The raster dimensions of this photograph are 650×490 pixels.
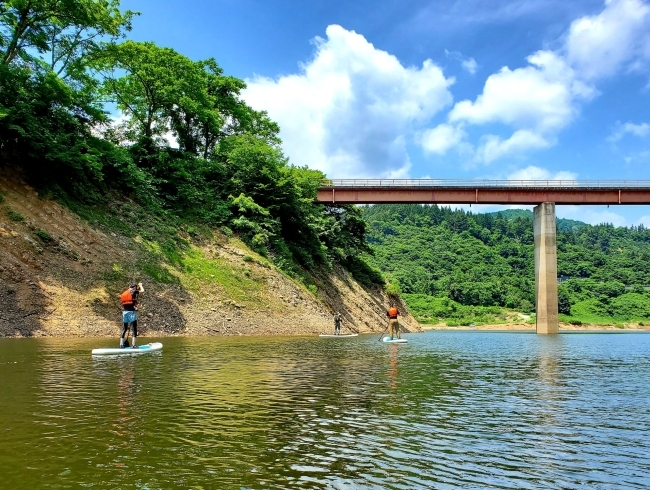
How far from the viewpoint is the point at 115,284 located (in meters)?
33.4

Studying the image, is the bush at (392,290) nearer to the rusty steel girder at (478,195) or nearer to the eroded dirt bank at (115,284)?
the rusty steel girder at (478,195)

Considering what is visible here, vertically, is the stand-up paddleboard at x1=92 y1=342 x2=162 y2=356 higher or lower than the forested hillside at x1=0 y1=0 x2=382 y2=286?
lower

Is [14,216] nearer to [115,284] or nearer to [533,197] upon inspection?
[115,284]

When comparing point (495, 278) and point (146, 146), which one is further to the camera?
point (495, 278)

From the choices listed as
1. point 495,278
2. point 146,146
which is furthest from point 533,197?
point 495,278

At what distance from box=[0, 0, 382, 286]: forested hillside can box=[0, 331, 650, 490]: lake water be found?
24163 mm

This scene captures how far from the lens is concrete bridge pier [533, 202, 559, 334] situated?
204ft

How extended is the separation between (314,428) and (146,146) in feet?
146

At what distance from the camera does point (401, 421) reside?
9.89 meters

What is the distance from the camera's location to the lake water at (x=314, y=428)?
6676 mm

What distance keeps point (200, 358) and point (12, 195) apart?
874 inches

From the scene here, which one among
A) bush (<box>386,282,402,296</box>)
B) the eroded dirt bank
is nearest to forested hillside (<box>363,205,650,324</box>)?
bush (<box>386,282,402,296</box>)

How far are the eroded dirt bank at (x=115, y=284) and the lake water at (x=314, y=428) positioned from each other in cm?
1378

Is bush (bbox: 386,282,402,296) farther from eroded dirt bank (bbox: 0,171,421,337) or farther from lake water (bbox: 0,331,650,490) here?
lake water (bbox: 0,331,650,490)
